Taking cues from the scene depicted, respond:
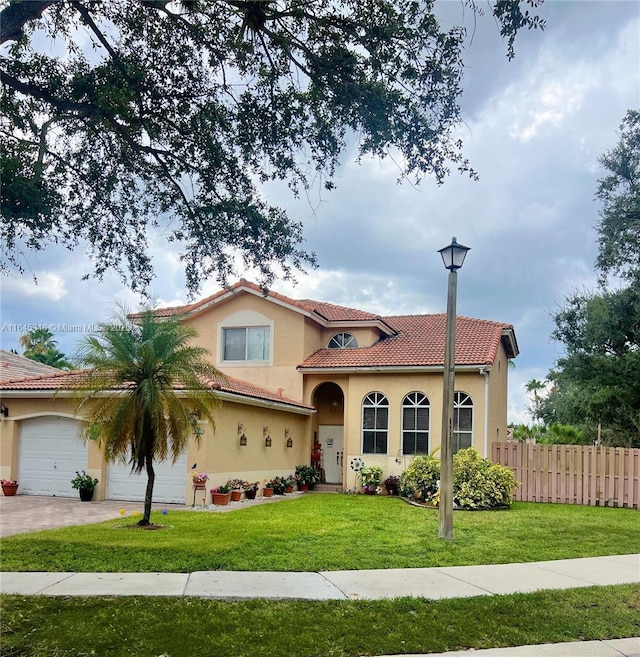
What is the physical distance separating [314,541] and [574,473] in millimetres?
11639

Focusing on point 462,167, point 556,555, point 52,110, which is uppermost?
point 52,110

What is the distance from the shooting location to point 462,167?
8.00m

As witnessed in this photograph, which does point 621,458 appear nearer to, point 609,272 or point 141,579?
point 609,272

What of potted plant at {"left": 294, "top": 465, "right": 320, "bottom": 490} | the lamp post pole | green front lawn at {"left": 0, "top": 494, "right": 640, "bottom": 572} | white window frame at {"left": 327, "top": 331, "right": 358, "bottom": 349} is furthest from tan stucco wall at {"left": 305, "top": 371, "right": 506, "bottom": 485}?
the lamp post pole

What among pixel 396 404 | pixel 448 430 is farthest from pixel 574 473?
pixel 448 430

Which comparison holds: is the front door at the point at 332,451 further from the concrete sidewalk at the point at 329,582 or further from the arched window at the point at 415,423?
the concrete sidewalk at the point at 329,582

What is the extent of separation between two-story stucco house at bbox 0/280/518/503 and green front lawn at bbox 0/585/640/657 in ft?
32.4

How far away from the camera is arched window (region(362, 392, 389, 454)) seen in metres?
21.2

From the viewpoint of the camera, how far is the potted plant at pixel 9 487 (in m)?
17.0

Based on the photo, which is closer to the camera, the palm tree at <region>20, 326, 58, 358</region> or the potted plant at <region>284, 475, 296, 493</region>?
the potted plant at <region>284, 475, 296, 493</region>

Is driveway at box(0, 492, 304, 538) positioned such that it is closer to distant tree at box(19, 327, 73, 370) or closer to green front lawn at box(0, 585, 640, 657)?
green front lawn at box(0, 585, 640, 657)

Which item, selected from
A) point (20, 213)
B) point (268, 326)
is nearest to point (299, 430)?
point (268, 326)

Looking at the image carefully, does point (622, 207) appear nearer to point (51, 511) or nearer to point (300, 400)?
point (300, 400)

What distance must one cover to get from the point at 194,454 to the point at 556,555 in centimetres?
941
